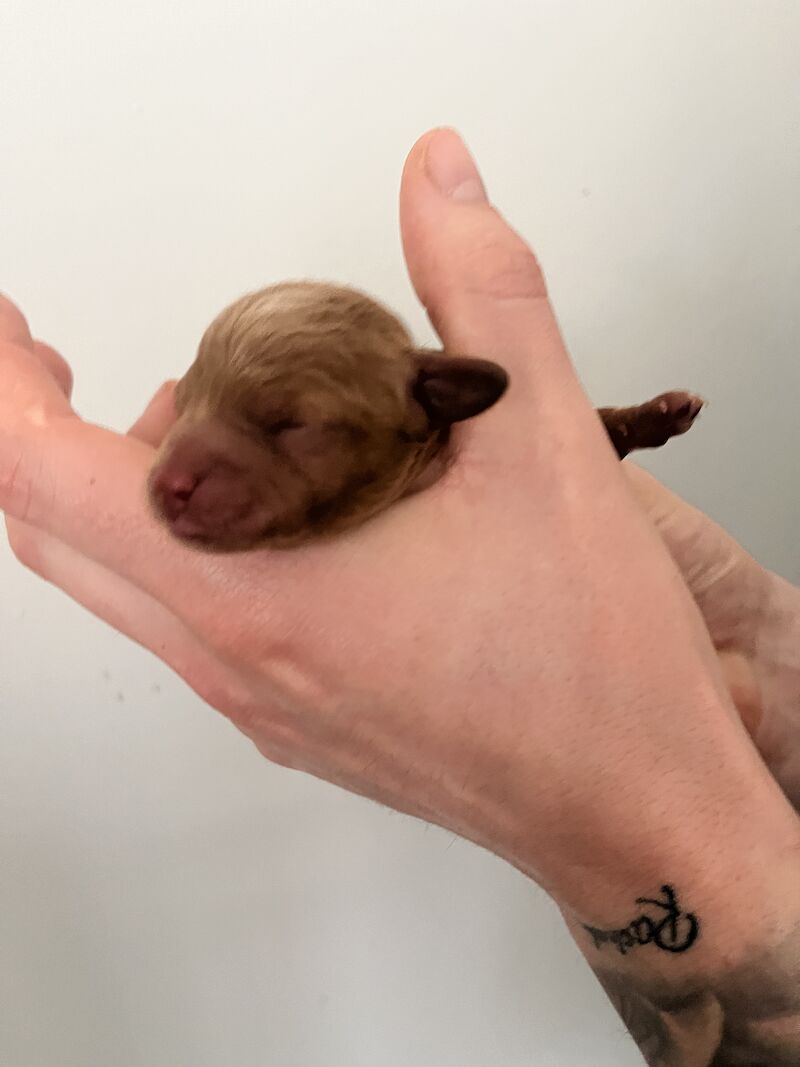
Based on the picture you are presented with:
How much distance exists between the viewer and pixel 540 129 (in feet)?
4.61

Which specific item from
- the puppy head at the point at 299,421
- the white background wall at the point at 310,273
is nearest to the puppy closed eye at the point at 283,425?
the puppy head at the point at 299,421

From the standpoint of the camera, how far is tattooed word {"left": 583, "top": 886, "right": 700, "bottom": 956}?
91cm

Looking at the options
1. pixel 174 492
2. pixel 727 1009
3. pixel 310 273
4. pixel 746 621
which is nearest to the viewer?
pixel 174 492

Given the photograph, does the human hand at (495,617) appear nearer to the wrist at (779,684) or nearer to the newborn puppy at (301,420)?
the newborn puppy at (301,420)

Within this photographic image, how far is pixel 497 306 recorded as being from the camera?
935 mm

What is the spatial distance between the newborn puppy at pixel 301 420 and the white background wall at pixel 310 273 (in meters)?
0.38

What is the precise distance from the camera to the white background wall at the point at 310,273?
4.16ft

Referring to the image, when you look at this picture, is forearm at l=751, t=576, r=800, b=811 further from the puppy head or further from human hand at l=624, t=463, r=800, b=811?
the puppy head

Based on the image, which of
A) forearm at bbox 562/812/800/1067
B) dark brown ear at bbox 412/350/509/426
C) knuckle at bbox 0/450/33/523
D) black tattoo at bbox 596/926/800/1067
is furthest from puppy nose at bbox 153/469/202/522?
black tattoo at bbox 596/926/800/1067

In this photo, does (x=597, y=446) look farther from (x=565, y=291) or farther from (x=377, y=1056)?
(x=377, y=1056)

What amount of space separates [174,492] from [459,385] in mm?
281

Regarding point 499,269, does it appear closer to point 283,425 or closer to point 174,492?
point 283,425

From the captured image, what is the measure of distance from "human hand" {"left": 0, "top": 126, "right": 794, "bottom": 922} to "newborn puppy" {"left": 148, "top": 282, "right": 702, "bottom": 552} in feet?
0.12

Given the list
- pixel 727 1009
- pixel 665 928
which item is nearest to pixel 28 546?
pixel 665 928
